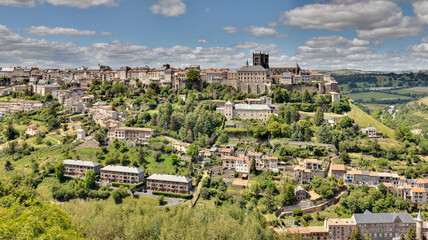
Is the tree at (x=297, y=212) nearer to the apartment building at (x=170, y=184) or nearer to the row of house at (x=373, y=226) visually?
the row of house at (x=373, y=226)

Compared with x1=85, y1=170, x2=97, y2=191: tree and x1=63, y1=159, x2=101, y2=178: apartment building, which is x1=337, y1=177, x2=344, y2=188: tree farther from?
x1=63, y1=159, x2=101, y2=178: apartment building

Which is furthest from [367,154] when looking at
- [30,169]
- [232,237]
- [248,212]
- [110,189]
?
[30,169]

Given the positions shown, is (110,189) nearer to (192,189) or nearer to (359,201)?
(192,189)

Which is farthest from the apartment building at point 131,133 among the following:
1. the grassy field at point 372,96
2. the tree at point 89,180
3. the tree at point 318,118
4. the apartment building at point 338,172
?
the grassy field at point 372,96

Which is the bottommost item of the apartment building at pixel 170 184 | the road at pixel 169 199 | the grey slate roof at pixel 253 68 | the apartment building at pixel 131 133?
the road at pixel 169 199

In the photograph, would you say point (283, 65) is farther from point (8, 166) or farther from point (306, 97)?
point (8, 166)
